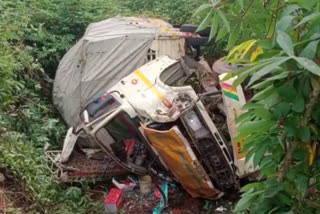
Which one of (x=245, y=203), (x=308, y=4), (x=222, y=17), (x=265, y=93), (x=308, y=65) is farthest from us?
(x=245, y=203)

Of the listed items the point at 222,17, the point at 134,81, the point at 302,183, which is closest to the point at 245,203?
the point at 302,183

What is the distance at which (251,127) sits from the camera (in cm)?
142

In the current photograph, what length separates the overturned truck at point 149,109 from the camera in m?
4.92

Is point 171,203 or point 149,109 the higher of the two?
point 149,109

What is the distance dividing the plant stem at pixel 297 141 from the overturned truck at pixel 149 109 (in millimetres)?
2989

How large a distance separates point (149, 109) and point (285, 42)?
3.97 metres

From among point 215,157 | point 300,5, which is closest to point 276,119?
point 300,5

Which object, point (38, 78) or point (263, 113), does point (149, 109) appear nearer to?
point (38, 78)

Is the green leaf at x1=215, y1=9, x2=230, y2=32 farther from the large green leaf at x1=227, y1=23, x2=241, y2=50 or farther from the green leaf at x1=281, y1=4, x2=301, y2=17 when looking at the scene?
the green leaf at x1=281, y1=4, x2=301, y2=17

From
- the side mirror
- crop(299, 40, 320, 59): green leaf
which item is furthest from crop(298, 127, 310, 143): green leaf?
the side mirror

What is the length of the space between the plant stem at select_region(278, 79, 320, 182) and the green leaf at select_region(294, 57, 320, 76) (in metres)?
0.17

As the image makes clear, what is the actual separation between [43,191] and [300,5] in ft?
13.2

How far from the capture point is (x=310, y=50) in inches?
44.1

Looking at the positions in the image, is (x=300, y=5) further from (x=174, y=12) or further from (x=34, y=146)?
(x=174, y=12)
